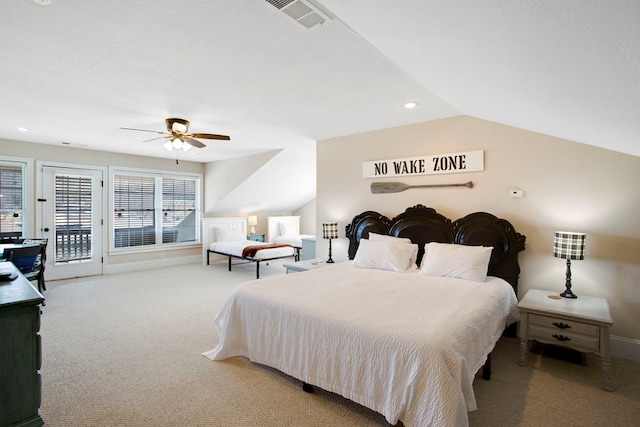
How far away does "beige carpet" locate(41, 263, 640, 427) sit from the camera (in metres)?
2.05

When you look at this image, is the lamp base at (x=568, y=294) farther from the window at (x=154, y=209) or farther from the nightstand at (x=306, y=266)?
the window at (x=154, y=209)

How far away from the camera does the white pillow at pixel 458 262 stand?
3111mm

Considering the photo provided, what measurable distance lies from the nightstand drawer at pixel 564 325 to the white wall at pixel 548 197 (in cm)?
78

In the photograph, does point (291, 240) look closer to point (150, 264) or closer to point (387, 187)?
point (150, 264)

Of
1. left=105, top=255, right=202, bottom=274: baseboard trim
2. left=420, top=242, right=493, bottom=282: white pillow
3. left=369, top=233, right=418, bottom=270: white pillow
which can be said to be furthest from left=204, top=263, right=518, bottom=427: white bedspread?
Answer: left=105, top=255, right=202, bottom=274: baseboard trim

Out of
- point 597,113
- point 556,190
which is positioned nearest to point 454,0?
point 597,113

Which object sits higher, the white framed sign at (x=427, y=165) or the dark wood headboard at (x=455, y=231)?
the white framed sign at (x=427, y=165)

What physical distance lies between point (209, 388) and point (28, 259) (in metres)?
3.43

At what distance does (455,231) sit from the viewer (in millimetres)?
3646

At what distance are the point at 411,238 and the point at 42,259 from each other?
17.2ft

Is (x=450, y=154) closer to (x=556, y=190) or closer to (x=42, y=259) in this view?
(x=556, y=190)

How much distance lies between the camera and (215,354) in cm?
280

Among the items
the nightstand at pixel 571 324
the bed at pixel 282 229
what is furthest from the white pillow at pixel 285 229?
the nightstand at pixel 571 324

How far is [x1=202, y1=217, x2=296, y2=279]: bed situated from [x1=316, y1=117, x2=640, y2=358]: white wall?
2.78 meters
